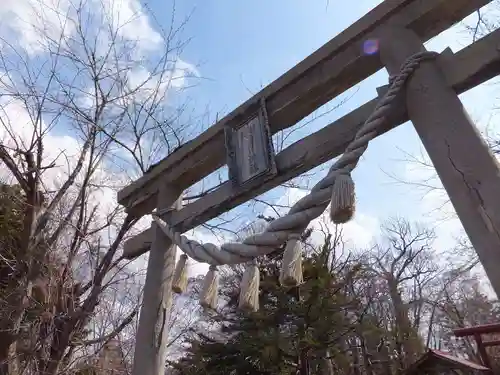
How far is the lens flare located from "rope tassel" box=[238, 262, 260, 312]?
82 cm

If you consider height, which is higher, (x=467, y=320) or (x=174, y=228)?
(x=467, y=320)

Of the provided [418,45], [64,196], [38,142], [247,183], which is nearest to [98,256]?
[64,196]

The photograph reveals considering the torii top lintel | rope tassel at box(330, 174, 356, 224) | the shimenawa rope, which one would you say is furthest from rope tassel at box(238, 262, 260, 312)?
the torii top lintel

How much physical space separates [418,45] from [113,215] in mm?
3147

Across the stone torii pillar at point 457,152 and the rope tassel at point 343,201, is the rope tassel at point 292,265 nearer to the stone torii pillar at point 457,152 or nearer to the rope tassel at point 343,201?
the rope tassel at point 343,201

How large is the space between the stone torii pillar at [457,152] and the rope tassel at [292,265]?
0.43 m

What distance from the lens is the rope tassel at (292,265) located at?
1.05 metres

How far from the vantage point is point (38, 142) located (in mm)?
3555

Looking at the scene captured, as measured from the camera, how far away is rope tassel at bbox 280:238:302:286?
41.3 inches

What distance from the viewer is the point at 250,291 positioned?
1184 millimetres

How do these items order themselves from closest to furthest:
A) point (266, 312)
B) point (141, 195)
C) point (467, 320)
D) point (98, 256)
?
1. point (141, 195)
2. point (98, 256)
3. point (266, 312)
4. point (467, 320)

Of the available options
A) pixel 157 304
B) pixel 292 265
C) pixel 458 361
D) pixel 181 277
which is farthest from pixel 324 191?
pixel 458 361

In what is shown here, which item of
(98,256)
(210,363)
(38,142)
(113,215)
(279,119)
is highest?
(38,142)

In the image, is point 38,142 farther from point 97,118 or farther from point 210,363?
point 210,363
